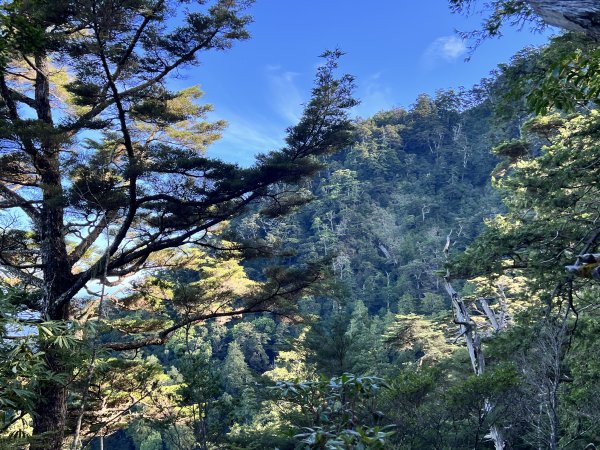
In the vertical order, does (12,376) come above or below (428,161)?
below

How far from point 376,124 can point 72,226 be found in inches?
2111

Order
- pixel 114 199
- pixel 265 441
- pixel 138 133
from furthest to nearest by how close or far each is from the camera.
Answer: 1. pixel 265 441
2. pixel 138 133
3. pixel 114 199

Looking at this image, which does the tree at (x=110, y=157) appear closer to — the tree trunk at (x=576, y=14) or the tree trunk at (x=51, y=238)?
the tree trunk at (x=51, y=238)

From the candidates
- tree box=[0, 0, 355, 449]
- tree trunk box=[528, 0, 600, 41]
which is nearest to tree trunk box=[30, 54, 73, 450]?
tree box=[0, 0, 355, 449]

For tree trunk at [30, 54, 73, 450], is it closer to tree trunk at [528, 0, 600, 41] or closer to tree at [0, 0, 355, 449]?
tree at [0, 0, 355, 449]

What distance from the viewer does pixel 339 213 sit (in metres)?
43.1

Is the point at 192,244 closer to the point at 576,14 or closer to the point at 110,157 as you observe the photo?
the point at 110,157

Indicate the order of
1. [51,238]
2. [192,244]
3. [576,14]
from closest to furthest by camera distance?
1. [576,14]
2. [51,238]
3. [192,244]

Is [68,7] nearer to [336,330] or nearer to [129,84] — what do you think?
[129,84]

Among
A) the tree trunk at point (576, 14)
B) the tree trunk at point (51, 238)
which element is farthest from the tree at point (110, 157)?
the tree trunk at point (576, 14)

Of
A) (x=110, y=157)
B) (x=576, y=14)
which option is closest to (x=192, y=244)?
(x=110, y=157)

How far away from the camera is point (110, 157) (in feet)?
18.1

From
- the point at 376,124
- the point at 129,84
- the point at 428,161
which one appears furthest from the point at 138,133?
the point at 376,124

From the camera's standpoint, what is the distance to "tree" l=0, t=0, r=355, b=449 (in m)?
4.47
